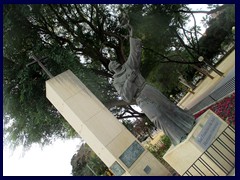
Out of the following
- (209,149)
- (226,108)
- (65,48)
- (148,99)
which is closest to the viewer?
(209,149)

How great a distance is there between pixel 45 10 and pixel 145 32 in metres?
4.22

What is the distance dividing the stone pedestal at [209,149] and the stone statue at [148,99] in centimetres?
51

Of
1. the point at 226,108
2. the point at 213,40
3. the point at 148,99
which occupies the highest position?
the point at 213,40

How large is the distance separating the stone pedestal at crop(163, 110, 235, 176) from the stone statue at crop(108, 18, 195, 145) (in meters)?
0.51

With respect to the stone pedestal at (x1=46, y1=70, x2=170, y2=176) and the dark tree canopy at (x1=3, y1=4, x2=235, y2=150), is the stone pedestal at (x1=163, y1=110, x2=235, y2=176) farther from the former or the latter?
the dark tree canopy at (x1=3, y1=4, x2=235, y2=150)

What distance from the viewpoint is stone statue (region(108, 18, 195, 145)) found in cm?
655

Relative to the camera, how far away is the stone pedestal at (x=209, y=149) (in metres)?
5.84

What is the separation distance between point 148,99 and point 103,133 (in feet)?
4.16

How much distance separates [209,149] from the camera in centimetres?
589

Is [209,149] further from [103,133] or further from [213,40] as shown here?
[213,40]

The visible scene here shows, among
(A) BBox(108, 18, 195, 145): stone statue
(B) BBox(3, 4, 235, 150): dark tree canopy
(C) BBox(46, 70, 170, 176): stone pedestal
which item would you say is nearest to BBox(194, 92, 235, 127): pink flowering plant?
(A) BBox(108, 18, 195, 145): stone statue

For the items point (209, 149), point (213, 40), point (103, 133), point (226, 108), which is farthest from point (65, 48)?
point (213, 40)

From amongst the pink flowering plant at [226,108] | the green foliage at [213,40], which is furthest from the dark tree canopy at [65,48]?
the green foliage at [213,40]
